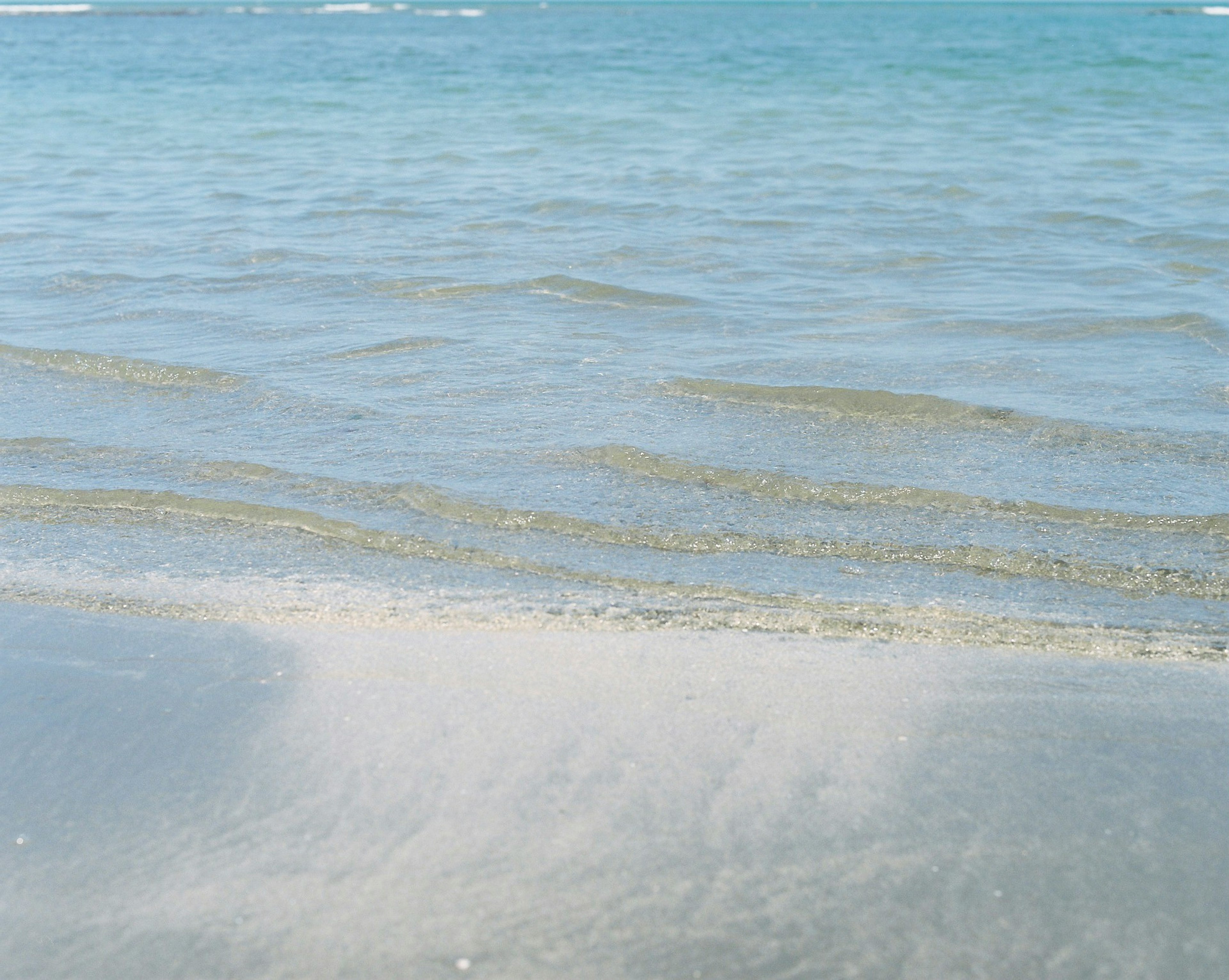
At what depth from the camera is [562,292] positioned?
22.5ft

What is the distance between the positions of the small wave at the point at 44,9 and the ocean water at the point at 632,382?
58.0 m

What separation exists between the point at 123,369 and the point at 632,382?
228cm

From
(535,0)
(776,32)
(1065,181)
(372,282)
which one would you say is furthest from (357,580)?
(535,0)

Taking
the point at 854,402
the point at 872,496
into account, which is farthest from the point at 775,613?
the point at 854,402

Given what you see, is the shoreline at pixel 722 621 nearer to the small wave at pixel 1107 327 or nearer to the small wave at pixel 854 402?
the small wave at pixel 854 402

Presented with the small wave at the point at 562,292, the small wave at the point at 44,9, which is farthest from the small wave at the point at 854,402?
the small wave at the point at 44,9

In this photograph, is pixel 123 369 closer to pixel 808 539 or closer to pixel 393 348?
pixel 393 348

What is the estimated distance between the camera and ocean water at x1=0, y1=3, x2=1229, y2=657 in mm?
3438

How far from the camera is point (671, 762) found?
2520 mm

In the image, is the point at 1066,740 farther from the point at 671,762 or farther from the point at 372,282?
the point at 372,282

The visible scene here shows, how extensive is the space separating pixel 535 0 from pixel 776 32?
6531 cm

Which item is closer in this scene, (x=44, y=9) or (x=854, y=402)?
(x=854, y=402)

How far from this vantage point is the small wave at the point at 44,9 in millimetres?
62438

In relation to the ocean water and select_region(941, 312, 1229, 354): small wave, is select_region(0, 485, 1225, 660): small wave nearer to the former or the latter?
the ocean water
